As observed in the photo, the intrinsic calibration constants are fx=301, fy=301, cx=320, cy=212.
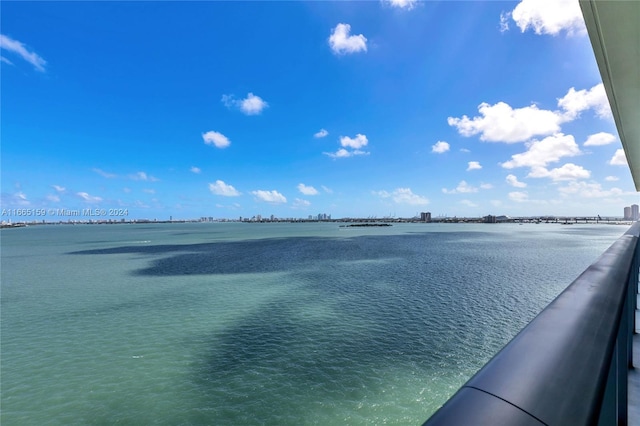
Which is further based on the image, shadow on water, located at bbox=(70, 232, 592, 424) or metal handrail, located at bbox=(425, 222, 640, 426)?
shadow on water, located at bbox=(70, 232, 592, 424)

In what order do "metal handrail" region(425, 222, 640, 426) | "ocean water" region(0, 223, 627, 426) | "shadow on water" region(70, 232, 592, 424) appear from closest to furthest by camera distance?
"metal handrail" region(425, 222, 640, 426)
"ocean water" region(0, 223, 627, 426)
"shadow on water" region(70, 232, 592, 424)

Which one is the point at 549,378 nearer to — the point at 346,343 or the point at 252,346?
the point at 346,343

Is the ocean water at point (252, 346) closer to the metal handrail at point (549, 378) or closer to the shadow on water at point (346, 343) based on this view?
the shadow on water at point (346, 343)

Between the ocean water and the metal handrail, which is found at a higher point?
the metal handrail

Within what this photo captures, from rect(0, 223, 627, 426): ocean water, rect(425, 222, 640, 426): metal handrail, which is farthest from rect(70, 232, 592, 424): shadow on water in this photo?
rect(425, 222, 640, 426): metal handrail

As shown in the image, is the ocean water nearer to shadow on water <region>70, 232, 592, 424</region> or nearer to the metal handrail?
shadow on water <region>70, 232, 592, 424</region>

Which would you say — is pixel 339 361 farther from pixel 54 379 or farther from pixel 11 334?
pixel 11 334

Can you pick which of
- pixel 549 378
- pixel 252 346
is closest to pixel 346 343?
pixel 252 346

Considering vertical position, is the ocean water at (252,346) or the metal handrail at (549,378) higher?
the metal handrail at (549,378)

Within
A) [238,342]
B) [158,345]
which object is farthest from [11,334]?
[238,342]

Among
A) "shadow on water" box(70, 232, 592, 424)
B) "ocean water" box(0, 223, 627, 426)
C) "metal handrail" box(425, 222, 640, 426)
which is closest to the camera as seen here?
"metal handrail" box(425, 222, 640, 426)

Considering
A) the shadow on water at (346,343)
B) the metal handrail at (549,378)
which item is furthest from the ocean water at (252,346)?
the metal handrail at (549,378)

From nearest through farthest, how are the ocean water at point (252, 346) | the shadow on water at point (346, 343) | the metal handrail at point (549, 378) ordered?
1. the metal handrail at point (549, 378)
2. the ocean water at point (252, 346)
3. the shadow on water at point (346, 343)
